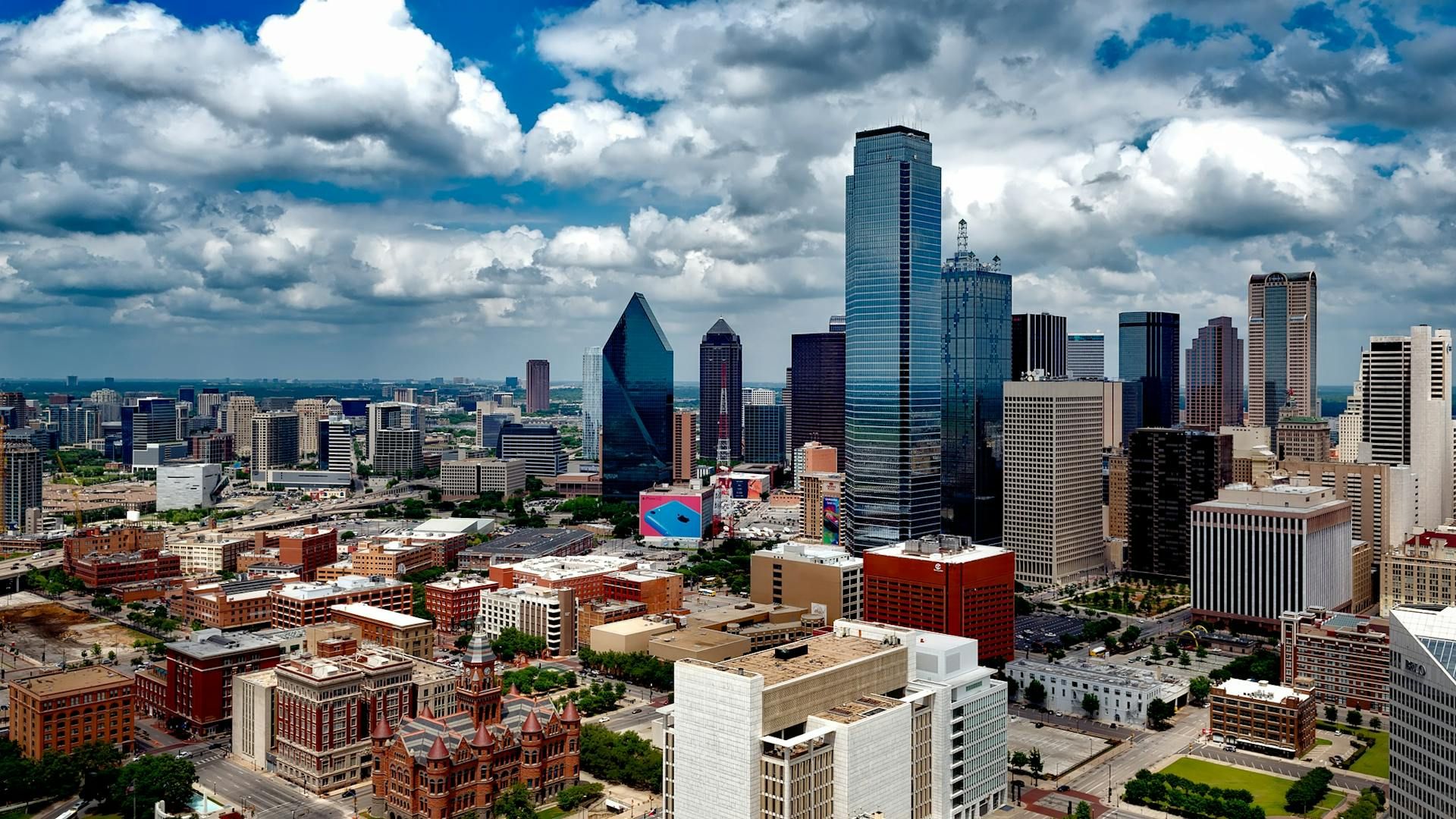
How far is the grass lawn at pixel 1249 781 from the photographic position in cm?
5478

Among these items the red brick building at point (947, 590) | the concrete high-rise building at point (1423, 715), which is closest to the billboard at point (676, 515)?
the red brick building at point (947, 590)

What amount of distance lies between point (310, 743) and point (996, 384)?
90.4 meters

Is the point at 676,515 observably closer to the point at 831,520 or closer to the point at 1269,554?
the point at 831,520

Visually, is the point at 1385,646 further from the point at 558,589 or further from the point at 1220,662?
the point at 558,589

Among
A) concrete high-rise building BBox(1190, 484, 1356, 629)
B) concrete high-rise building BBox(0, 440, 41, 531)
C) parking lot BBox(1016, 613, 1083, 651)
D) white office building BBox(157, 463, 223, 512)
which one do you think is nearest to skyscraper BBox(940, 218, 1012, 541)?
parking lot BBox(1016, 613, 1083, 651)

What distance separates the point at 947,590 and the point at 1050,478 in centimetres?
4015

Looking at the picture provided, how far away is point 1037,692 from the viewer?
236ft

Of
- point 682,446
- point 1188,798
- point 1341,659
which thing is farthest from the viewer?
point 682,446

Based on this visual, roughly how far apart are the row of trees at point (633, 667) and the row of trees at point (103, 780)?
94.1 ft

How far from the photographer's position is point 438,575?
362 ft

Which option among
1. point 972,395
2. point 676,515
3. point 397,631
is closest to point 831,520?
point 676,515

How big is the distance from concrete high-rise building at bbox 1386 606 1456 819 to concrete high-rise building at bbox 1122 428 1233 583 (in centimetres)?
6613

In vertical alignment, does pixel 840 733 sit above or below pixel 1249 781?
above

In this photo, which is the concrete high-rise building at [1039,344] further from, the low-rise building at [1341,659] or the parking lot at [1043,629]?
the low-rise building at [1341,659]
